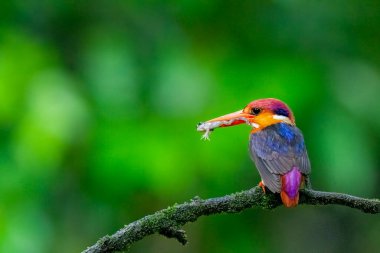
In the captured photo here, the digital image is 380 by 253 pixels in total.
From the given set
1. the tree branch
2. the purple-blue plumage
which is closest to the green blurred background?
the purple-blue plumage

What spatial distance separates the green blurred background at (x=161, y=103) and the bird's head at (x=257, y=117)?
1590 mm

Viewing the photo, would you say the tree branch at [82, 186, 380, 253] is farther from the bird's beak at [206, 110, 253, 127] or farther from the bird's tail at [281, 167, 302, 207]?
the bird's beak at [206, 110, 253, 127]

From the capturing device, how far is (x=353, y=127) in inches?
181

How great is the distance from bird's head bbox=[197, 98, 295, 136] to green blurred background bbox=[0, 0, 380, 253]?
1590 millimetres

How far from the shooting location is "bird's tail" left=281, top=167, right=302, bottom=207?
7.30ft

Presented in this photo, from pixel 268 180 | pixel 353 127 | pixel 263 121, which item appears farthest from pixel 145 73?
pixel 268 180

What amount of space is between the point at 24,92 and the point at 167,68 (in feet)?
2.21

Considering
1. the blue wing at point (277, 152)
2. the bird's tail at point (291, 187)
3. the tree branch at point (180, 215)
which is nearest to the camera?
the tree branch at point (180, 215)

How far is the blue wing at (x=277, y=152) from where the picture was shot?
7.69ft

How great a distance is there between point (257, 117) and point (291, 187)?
0.40 metres

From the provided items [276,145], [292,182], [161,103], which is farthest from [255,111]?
[161,103]

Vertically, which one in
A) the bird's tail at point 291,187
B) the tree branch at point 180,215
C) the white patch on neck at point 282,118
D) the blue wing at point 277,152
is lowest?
the tree branch at point 180,215

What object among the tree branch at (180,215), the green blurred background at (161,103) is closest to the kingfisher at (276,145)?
the tree branch at (180,215)

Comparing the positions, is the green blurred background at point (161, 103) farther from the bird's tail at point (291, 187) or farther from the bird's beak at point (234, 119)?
the bird's tail at point (291, 187)
